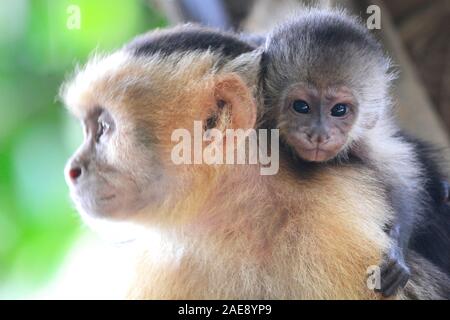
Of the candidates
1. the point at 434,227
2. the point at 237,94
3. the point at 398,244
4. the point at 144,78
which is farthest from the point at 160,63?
the point at 434,227

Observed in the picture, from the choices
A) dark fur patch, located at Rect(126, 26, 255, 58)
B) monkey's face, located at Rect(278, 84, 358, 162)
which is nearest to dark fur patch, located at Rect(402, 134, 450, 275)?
monkey's face, located at Rect(278, 84, 358, 162)

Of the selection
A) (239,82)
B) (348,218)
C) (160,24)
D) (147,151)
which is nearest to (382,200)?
(348,218)

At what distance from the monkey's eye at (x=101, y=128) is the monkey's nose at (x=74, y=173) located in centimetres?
12

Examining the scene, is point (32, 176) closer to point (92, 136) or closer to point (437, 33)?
point (92, 136)

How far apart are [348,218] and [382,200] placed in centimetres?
13

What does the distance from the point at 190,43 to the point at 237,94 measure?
0.69 feet

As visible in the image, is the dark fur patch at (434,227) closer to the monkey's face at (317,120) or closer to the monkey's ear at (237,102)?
the monkey's face at (317,120)

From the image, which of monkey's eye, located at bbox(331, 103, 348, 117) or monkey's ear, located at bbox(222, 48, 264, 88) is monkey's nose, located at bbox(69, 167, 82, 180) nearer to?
monkey's ear, located at bbox(222, 48, 264, 88)

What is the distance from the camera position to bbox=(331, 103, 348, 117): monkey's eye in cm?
224

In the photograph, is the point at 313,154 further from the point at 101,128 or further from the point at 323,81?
the point at 101,128

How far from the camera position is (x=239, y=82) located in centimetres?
Result: 202

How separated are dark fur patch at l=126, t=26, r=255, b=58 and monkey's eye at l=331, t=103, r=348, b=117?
11.9 inches

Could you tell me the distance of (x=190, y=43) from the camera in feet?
6.95

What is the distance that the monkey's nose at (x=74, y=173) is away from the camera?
203cm
